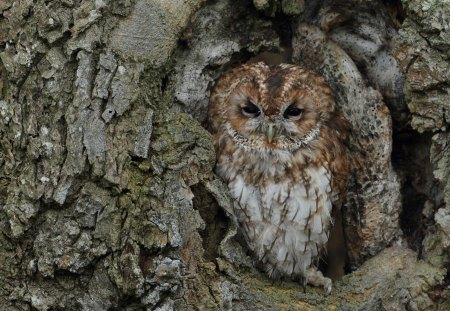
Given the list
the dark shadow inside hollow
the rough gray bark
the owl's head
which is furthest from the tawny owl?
the dark shadow inside hollow

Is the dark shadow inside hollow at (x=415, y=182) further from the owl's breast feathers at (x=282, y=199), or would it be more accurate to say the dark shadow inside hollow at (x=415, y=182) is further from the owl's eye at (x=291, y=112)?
the owl's eye at (x=291, y=112)

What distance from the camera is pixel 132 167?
3240 mm

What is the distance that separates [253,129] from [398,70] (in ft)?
2.66

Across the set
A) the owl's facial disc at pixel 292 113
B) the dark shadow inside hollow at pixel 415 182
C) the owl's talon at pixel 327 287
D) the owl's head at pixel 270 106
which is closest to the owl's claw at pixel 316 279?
the owl's talon at pixel 327 287

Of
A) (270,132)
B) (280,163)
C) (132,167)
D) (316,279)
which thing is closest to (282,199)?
(280,163)

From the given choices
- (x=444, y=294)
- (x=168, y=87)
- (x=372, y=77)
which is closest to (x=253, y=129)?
(x=168, y=87)

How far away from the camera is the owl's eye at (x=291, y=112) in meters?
3.59

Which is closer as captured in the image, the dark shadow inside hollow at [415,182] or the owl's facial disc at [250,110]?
the owl's facial disc at [250,110]

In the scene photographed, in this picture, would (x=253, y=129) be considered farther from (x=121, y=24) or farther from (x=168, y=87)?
(x=121, y=24)

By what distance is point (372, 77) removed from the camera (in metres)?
3.98

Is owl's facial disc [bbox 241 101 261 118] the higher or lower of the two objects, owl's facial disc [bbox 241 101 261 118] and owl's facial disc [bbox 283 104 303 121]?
the lower

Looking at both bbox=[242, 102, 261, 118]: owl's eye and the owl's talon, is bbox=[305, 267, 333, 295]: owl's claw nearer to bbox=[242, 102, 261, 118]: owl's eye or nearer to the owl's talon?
Result: the owl's talon

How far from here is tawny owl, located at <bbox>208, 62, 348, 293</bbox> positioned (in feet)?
11.8

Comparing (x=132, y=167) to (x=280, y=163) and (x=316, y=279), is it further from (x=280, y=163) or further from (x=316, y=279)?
(x=316, y=279)
